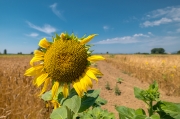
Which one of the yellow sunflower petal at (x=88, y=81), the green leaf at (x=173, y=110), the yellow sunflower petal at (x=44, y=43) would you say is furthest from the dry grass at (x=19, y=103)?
the green leaf at (x=173, y=110)

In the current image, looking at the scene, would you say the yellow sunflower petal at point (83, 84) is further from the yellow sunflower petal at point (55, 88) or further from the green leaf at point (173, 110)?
the green leaf at point (173, 110)

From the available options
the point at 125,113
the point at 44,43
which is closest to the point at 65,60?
the point at 44,43

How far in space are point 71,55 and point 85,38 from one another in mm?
197

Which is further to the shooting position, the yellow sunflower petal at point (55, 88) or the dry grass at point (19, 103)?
the dry grass at point (19, 103)

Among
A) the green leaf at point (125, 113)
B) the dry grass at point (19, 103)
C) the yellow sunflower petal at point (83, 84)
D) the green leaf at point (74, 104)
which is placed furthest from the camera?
the dry grass at point (19, 103)

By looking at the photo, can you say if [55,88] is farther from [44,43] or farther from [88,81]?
[44,43]

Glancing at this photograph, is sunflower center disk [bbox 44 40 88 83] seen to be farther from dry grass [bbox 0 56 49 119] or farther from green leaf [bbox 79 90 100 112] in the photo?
dry grass [bbox 0 56 49 119]

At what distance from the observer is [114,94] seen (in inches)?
350

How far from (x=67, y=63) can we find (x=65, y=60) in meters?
0.03

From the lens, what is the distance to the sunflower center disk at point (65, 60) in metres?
1.58

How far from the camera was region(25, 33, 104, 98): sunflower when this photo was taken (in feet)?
5.20

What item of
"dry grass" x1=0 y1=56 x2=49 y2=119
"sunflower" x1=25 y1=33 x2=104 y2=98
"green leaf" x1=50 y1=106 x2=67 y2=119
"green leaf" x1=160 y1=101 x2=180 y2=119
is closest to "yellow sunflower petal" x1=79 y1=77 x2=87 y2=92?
"sunflower" x1=25 y1=33 x2=104 y2=98

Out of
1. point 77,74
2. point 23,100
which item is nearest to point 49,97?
point 77,74

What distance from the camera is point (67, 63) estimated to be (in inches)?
62.1
